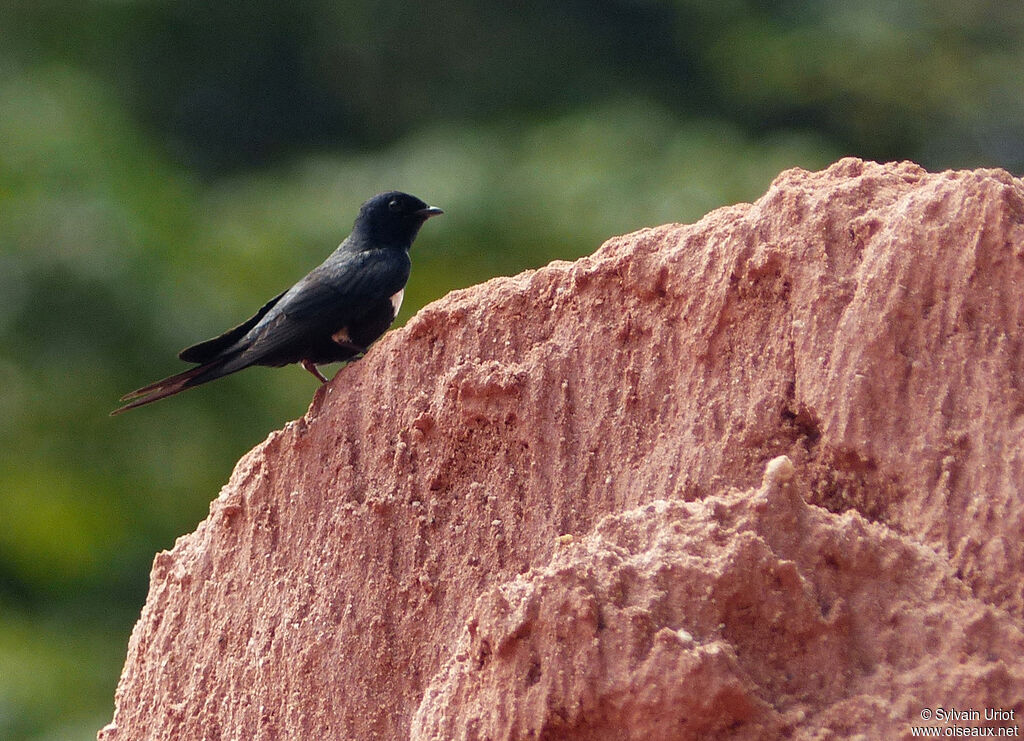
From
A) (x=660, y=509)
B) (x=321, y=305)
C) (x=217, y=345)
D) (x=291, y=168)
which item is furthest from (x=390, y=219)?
(x=291, y=168)

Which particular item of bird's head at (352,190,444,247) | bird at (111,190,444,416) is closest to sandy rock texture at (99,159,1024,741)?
bird at (111,190,444,416)

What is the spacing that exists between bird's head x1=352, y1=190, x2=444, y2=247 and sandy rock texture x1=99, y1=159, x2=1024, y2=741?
159 centimetres

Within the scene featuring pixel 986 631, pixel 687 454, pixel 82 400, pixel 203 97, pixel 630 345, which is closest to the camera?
pixel 986 631

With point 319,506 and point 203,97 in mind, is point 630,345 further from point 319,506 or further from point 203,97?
point 203,97

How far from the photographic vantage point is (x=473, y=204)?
12.6 meters

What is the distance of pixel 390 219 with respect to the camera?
20.4 feet

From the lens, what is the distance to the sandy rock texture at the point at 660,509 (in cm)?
329

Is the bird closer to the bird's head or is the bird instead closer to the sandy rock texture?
the bird's head

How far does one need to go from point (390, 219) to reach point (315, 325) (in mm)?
972

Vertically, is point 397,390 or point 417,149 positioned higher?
point 417,149

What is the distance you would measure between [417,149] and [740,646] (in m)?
11.1

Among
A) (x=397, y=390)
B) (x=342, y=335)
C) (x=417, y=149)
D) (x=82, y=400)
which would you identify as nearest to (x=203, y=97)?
(x=417, y=149)

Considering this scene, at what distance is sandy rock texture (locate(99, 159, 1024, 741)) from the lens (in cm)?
329

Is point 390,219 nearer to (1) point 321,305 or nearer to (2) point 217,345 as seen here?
(1) point 321,305
